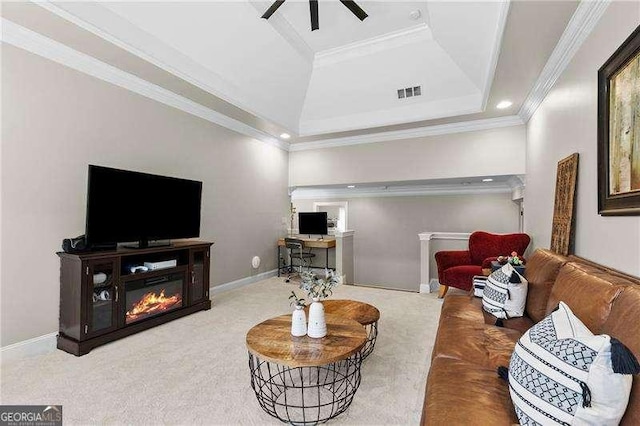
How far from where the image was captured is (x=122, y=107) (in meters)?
3.42

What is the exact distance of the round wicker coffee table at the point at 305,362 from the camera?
1.71 meters

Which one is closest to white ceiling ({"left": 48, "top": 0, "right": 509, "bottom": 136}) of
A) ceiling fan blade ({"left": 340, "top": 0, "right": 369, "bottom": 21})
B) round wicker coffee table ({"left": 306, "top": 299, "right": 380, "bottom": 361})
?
ceiling fan blade ({"left": 340, "top": 0, "right": 369, "bottom": 21})

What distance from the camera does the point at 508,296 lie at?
2.37 meters

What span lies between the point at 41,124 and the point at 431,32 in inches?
164

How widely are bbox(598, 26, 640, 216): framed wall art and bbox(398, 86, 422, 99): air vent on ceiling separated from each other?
2564 mm

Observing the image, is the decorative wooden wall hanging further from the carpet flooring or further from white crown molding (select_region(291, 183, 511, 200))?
white crown molding (select_region(291, 183, 511, 200))

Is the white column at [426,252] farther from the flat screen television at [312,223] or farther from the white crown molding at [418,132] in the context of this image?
the flat screen television at [312,223]

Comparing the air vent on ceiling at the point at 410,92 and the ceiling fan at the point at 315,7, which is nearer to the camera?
the ceiling fan at the point at 315,7

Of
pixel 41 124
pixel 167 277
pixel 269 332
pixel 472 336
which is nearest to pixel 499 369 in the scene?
pixel 472 336

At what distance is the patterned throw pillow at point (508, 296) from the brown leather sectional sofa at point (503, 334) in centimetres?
5

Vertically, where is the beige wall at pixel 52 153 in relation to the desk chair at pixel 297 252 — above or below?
above

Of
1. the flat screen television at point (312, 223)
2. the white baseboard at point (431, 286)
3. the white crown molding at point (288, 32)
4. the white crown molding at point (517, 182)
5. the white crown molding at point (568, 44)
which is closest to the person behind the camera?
the white crown molding at point (568, 44)

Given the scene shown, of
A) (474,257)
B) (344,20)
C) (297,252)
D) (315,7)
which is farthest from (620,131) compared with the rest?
(297,252)

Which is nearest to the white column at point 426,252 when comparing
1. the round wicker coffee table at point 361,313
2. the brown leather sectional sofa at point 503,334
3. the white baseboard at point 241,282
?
the round wicker coffee table at point 361,313
